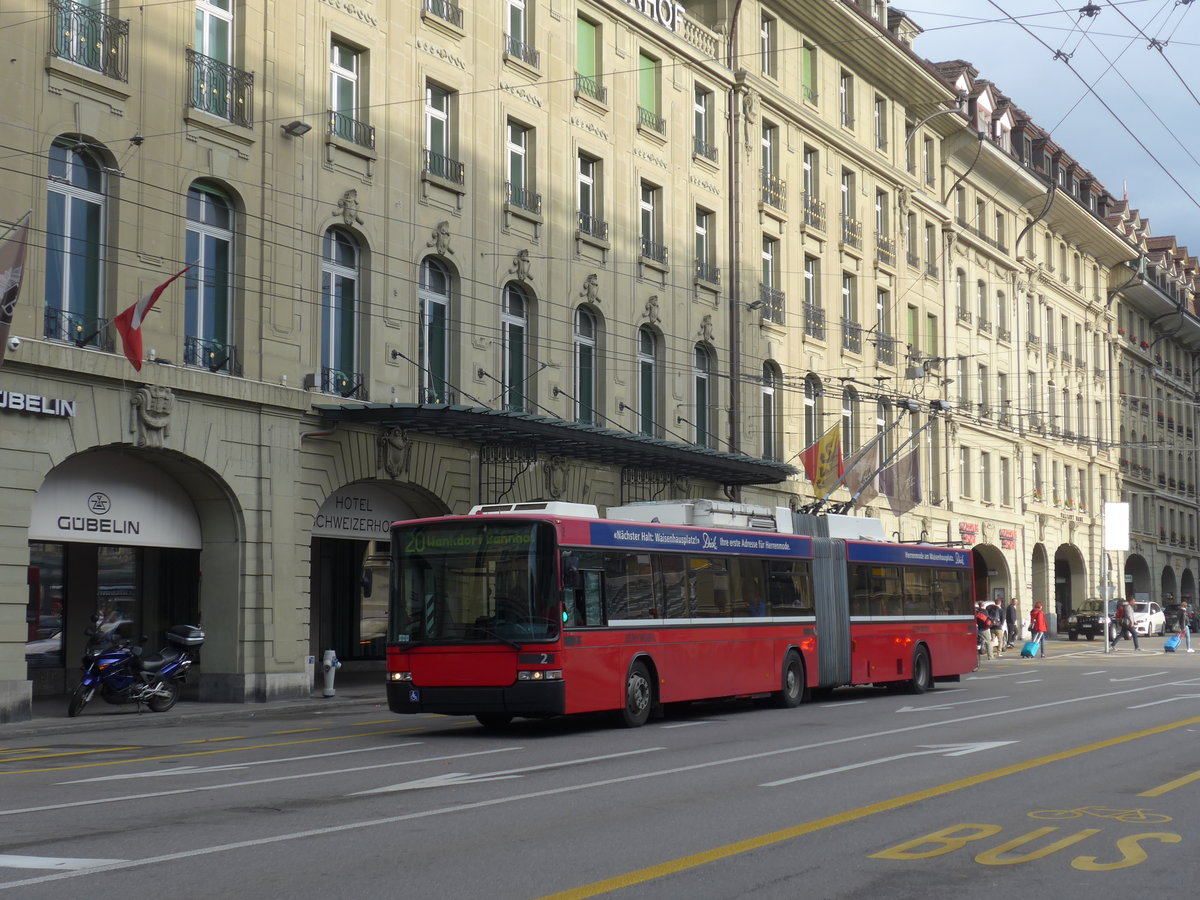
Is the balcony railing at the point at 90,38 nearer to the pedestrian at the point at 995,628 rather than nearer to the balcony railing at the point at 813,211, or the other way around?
the balcony railing at the point at 813,211

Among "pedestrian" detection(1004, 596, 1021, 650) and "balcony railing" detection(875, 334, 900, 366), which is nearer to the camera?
"balcony railing" detection(875, 334, 900, 366)

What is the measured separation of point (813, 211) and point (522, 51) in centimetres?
1489

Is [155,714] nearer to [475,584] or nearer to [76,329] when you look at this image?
[76,329]

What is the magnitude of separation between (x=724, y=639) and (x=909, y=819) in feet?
38.2

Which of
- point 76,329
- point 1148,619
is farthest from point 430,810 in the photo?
point 1148,619

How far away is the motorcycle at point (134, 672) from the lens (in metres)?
22.7

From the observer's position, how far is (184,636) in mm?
24156

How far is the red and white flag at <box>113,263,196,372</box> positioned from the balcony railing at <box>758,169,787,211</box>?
23247 millimetres

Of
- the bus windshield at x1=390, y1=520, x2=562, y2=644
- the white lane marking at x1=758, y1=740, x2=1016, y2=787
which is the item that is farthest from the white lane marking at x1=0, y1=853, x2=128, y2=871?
the bus windshield at x1=390, y1=520, x2=562, y2=644

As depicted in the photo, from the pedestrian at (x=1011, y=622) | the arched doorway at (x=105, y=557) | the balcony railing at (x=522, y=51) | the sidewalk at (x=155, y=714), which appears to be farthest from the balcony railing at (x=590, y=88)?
the pedestrian at (x=1011, y=622)

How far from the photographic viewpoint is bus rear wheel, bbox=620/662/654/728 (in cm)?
2006

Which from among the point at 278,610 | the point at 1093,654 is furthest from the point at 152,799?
the point at 1093,654

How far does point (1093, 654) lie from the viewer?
47.9m

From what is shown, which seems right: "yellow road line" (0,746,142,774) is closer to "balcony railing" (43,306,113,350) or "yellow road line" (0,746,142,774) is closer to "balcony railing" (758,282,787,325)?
"balcony railing" (43,306,113,350)
